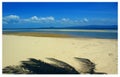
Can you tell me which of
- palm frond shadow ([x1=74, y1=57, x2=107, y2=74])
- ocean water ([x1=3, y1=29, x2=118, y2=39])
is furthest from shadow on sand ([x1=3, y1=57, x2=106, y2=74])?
ocean water ([x1=3, y1=29, x2=118, y2=39])

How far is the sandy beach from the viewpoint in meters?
2.00

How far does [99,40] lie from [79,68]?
31 cm

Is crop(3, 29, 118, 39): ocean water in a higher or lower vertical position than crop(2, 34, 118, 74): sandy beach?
higher

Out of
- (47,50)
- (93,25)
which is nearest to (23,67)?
(47,50)

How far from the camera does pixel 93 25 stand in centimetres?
200

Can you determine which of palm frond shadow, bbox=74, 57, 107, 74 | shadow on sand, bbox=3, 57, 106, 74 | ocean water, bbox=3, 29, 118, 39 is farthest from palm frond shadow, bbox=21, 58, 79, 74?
ocean water, bbox=3, 29, 118, 39

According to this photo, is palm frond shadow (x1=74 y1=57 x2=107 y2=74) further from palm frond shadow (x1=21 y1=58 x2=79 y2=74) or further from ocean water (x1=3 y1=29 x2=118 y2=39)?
ocean water (x1=3 y1=29 x2=118 y2=39)

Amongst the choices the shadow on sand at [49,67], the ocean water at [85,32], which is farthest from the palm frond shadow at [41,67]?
the ocean water at [85,32]

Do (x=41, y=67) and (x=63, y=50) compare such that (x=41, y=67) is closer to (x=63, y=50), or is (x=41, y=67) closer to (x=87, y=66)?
(x=63, y=50)

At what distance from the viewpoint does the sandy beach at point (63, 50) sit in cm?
200

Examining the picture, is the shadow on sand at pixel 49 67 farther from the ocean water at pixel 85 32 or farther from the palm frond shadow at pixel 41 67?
A: the ocean water at pixel 85 32

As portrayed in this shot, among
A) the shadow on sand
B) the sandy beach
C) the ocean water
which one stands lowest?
the shadow on sand

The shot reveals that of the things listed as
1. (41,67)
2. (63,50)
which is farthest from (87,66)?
(41,67)

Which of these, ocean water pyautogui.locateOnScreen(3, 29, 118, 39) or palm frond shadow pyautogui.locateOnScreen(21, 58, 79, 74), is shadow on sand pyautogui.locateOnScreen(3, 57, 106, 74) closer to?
palm frond shadow pyautogui.locateOnScreen(21, 58, 79, 74)
